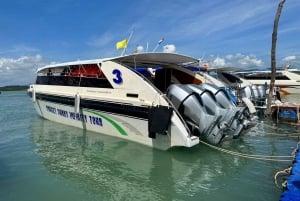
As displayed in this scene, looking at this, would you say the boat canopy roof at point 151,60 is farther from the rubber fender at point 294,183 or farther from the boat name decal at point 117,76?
the rubber fender at point 294,183

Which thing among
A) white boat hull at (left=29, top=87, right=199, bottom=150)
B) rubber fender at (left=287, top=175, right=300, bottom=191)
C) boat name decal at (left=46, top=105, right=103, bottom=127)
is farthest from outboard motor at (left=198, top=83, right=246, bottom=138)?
boat name decal at (left=46, top=105, right=103, bottom=127)

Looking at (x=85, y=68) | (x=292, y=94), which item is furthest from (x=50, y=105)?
(x=292, y=94)

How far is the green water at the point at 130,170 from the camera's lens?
583 centimetres

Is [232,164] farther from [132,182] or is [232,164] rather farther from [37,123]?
[37,123]

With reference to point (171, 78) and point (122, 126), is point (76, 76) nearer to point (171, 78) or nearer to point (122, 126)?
point (122, 126)

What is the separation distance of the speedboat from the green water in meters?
0.51

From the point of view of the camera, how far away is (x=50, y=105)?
13648 mm

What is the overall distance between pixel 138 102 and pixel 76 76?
3890 mm

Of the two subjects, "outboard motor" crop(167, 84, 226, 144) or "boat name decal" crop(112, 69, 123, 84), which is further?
"boat name decal" crop(112, 69, 123, 84)

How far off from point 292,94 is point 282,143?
41.9ft

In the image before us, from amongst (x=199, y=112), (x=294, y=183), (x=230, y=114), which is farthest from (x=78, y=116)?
(x=294, y=183)

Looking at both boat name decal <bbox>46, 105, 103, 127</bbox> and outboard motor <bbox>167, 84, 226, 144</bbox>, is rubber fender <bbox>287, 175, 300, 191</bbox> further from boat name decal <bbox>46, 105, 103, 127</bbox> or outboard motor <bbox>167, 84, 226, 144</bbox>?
boat name decal <bbox>46, 105, 103, 127</bbox>

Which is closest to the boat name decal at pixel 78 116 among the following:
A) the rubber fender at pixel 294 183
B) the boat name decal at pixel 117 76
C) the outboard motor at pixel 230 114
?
the boat name decal at pixel 117 76

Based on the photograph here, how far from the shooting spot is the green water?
5832mm
